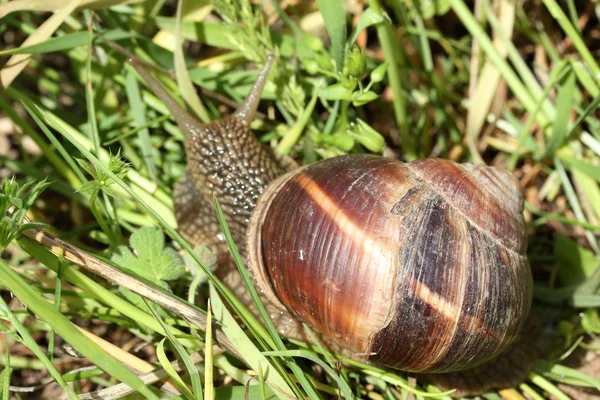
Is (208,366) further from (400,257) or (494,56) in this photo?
(494,56)

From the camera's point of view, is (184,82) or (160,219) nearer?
(160,219)

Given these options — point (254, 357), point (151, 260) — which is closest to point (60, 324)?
point (151, 260)

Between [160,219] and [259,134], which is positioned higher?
[259,134]

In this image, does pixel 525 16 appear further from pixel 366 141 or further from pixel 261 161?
pixel 261 161

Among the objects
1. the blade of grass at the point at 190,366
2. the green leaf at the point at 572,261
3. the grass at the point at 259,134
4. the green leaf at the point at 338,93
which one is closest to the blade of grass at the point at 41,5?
the grass at the point at 259,134

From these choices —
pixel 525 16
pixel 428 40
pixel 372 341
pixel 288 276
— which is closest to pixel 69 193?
pixel 288 276

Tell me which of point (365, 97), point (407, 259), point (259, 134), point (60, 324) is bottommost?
point (60, 324)

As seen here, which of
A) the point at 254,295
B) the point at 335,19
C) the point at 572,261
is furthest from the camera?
the point at 572,261

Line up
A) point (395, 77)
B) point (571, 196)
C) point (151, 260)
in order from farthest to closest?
point (571, 196) → point (395, 77) → point (151, 260)
